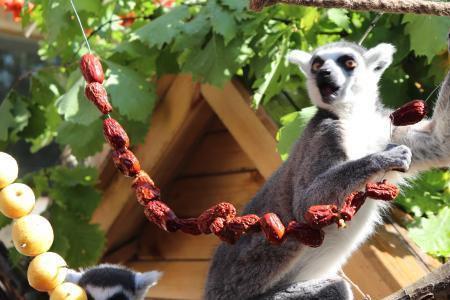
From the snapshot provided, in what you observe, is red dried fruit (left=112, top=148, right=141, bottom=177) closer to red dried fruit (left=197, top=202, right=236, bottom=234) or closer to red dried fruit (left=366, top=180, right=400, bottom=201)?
red dried fruit (left=197, top=202, right=236, bottom=234)

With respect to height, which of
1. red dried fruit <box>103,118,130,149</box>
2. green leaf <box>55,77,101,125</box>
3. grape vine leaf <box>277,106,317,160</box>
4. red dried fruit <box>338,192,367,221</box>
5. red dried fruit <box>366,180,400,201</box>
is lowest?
green leaf <box>55,77,101,125</box>

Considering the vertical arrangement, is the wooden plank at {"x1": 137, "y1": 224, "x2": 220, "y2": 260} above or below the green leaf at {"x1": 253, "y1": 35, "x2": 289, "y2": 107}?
below

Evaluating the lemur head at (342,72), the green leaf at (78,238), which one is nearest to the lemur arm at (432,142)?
the lemur head at (342,72)

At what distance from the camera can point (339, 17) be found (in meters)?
3.17

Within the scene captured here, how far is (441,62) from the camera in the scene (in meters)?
3.12

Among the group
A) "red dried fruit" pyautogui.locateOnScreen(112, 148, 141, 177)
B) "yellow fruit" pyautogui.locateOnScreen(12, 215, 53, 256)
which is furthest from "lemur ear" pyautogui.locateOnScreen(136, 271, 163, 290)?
"red dried fruit" pyautogui.locateOnScreen(112, 148, 141, 177)

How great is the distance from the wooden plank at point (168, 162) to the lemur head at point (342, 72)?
130cm

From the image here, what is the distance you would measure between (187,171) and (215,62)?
1017 mm

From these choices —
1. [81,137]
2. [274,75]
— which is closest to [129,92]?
[81,137]

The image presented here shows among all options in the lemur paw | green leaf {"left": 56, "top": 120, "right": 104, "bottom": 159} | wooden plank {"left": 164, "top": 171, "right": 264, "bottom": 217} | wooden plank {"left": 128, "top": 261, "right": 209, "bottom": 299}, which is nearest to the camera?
the lemur paw

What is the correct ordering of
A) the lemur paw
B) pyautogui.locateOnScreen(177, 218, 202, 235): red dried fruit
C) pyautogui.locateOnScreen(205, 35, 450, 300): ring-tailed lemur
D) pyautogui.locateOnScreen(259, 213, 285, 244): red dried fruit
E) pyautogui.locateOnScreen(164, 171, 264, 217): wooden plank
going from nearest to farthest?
pyautogui.locateOnScreen(259, 213, 285, 244): red dried fruit → pyautogui.locateOnScreen(177, 218, 202, 235): red dried fruit → the lemur paw → pyautogui.locateOnScreen(205, 35, 450, 300): ring-tailed lemur → pyautogui.locateOnScreen(164, 171, 264, 217): wooden plank

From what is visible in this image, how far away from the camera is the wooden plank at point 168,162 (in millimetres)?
3896

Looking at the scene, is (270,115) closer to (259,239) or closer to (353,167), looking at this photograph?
(259,239)

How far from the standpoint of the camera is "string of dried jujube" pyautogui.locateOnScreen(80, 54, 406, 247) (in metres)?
1.77
